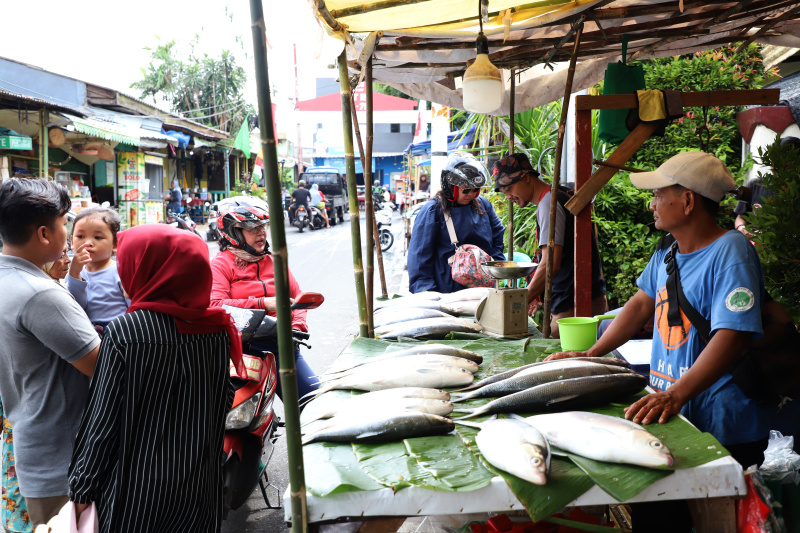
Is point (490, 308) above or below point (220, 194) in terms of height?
below

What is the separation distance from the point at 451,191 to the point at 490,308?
1.66 meters

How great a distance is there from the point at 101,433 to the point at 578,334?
2214 millimetres

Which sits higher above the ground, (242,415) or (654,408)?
(654,408)

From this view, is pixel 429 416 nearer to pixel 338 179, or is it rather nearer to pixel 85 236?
pixel 85 236

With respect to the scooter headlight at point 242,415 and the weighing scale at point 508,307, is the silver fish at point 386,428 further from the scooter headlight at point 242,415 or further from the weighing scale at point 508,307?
the weighing scale at point 508,307

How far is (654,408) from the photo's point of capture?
218cm

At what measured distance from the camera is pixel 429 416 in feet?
7.11

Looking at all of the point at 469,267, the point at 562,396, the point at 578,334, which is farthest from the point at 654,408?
the point at 469,267

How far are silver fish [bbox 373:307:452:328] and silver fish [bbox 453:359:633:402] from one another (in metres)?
1.42

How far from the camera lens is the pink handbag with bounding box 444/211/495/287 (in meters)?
4.86

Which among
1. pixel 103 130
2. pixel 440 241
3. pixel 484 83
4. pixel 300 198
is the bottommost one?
pixel 440 241

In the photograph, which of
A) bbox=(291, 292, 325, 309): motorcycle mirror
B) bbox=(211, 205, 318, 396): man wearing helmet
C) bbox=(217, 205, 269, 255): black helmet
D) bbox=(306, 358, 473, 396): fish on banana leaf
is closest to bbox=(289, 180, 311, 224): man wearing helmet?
bbox=(211, 205, 318, 396): man wearing helmet

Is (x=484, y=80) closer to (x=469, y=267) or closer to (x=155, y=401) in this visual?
(x=469, y=267)

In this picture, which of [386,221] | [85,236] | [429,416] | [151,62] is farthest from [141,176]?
[429,416]
